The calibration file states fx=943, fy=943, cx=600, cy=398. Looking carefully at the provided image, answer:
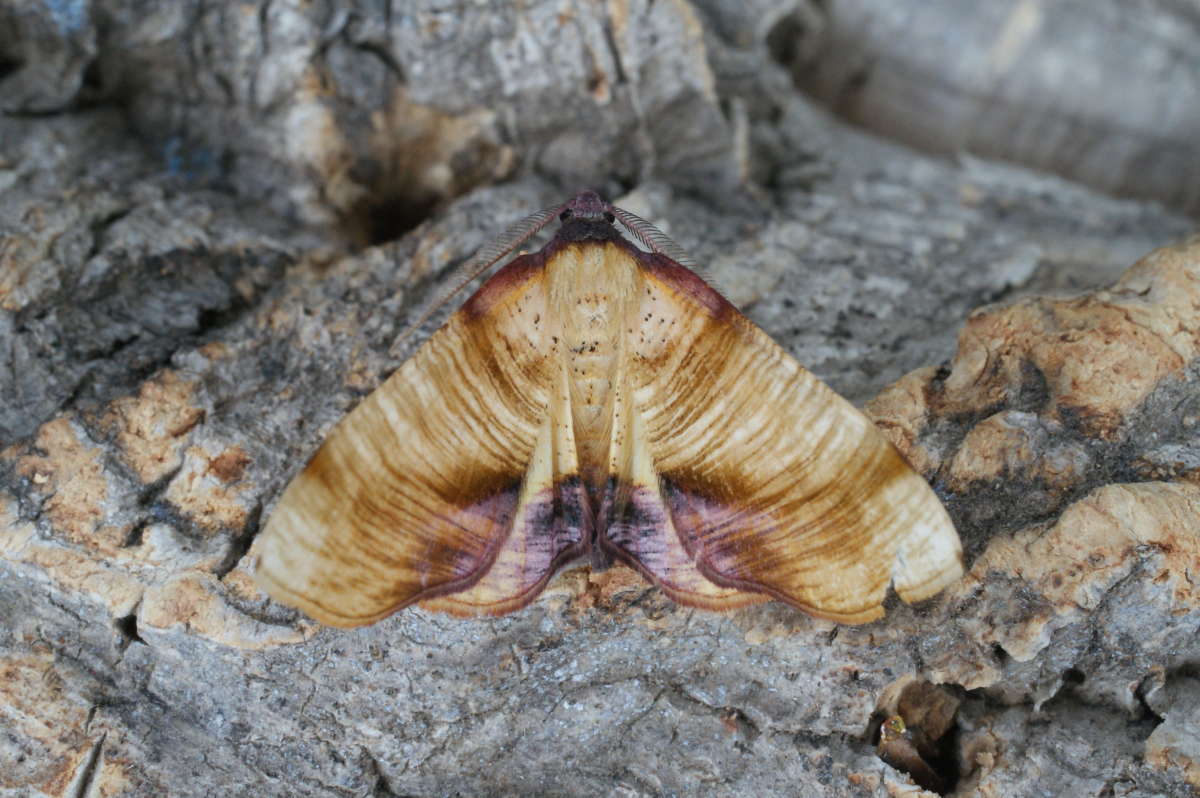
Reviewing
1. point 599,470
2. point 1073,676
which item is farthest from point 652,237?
point 1073,676

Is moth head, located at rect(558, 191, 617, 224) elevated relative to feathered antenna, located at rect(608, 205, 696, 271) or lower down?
elevated

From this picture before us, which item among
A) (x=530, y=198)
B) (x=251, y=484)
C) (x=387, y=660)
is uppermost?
(x=530, y=198)

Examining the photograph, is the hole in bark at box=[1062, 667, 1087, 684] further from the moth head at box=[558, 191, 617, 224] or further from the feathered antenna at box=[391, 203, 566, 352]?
the feathered antenna at box=[391, 203, 566, 352]

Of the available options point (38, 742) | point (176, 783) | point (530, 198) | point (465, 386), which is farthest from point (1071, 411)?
point (38, 742)

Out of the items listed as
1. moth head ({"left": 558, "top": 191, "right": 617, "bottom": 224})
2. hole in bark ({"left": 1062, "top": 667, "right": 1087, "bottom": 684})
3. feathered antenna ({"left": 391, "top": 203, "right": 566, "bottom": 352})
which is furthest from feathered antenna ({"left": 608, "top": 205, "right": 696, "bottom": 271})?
hole in bark ({"left": 1062, "top": 667, "right": 1087, "bottom": 684})

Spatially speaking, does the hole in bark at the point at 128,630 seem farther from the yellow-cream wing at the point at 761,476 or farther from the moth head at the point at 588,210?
the moth head at the point at 588,210

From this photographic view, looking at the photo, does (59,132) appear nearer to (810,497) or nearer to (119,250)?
(119,250)

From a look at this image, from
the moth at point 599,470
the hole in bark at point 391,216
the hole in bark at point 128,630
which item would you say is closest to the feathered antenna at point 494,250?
the moth at point 599,470
